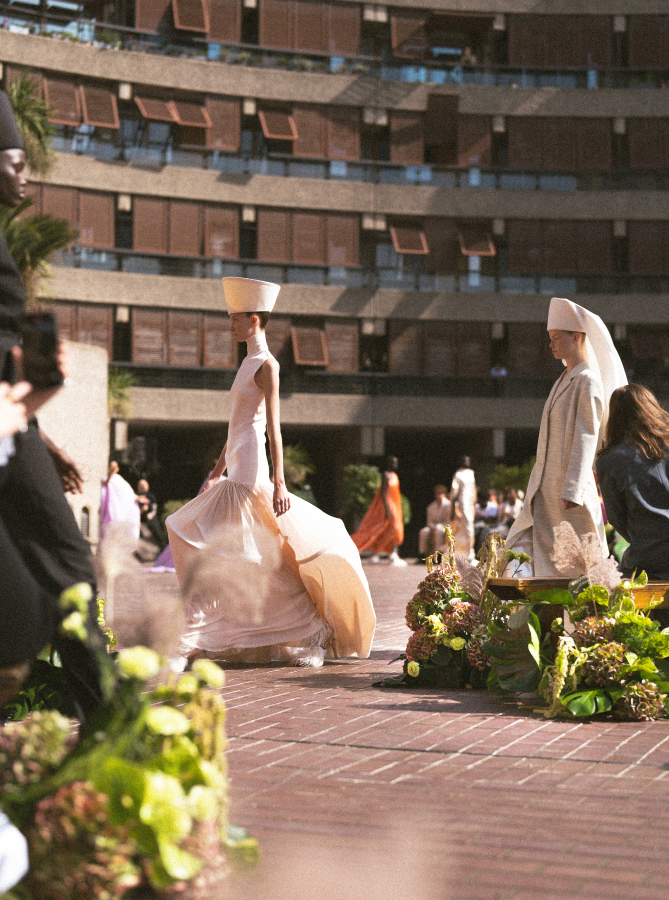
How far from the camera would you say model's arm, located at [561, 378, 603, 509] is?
688 centimetres

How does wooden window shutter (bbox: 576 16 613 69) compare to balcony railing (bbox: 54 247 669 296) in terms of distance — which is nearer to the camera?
balcony railing (bbox: 54 247 669 296)

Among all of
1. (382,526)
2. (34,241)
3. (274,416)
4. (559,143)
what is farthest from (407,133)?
(274,416)

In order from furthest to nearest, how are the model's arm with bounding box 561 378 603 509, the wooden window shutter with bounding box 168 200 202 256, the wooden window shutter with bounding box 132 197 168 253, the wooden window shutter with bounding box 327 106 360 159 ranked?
the wooden window shutter with bounding box 327 106 360 159, the wooden window shutter with bounding box 168 200 202 256, the wooden window shutter with bounding box 132 197 168 253, the model's arm with bounding box 561 378 603 509

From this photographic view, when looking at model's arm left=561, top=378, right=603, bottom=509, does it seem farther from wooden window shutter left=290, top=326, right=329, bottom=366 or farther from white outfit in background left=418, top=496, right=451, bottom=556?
wooden window shutter left=290, top=326, right=329, bottom=366

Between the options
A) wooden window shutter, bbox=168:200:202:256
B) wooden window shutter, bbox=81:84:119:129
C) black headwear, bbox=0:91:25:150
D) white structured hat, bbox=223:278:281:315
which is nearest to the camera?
black headwear, bbox=0:91:25:150

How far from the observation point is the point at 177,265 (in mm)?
40406

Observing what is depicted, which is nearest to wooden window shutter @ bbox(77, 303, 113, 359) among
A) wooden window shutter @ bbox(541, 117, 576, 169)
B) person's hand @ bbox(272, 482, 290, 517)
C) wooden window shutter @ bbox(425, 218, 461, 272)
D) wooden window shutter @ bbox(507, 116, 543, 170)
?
wooden window shutter @ bbox(425, 218, 461, 272)

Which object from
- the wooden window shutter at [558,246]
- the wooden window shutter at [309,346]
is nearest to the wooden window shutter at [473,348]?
the wooden window shutter at [558,246]

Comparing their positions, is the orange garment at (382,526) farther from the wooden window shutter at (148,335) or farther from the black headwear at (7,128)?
the black headwear at (7,128)

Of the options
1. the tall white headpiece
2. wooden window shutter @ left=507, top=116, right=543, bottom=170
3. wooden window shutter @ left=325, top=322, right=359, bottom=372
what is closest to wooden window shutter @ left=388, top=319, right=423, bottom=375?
wooden window shutter @ left=325, top=322, right=359, bottom=372

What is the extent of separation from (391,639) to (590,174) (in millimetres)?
35844

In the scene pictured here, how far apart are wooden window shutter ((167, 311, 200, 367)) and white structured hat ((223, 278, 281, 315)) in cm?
3257

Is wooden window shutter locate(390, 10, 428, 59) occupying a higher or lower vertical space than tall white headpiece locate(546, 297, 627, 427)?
higher

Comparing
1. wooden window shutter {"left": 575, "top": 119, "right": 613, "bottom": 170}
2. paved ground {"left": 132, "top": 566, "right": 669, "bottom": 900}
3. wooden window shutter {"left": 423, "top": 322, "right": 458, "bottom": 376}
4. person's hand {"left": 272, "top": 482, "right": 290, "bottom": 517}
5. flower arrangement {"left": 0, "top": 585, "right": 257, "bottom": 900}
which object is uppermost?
wooden window shutter {"left": 575, "top": 119, "right": 613, "bottom": 170}
